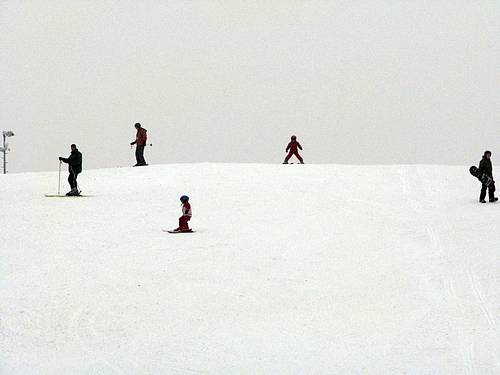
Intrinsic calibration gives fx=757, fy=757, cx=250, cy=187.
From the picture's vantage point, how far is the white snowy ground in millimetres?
9078

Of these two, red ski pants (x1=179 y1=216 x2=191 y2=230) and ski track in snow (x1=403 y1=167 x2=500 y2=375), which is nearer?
ski track in snow (x1=403 y1=167 x2=500 y2=375)

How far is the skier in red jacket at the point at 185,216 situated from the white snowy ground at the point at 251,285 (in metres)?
0.42

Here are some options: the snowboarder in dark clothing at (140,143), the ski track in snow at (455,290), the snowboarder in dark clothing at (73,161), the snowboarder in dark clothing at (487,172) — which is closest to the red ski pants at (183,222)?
the ski track in snow at (455,290)

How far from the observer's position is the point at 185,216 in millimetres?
15625

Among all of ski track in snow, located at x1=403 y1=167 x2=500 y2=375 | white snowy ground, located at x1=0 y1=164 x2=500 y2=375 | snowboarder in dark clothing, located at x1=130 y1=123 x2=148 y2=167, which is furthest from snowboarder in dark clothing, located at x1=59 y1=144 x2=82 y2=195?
ski track in snow, located at x1=403 y1=167 x2=500 y2=375

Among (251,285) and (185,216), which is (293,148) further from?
(251,285)

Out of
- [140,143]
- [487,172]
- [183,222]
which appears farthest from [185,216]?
[140,143]

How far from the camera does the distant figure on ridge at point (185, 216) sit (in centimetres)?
1554

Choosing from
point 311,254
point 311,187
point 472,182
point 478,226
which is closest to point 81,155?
point 311,187

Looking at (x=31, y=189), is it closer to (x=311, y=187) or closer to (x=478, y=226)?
(x=311, y=187)

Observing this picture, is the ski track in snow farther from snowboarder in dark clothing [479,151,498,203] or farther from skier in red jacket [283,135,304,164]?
skier in red jacket [283,135,304,164]

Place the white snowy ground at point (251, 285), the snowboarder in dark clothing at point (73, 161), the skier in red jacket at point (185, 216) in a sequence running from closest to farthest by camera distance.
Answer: the white snowy ground at point (251, 285) < the skier in red jacket at point (185, 216) < the snowboarder in dark clothing at point (73, 161)

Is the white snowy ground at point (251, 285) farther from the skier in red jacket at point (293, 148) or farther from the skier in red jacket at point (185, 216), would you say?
the skier in red jacket at point (293, 148)

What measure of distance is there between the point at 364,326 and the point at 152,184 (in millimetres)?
13729
